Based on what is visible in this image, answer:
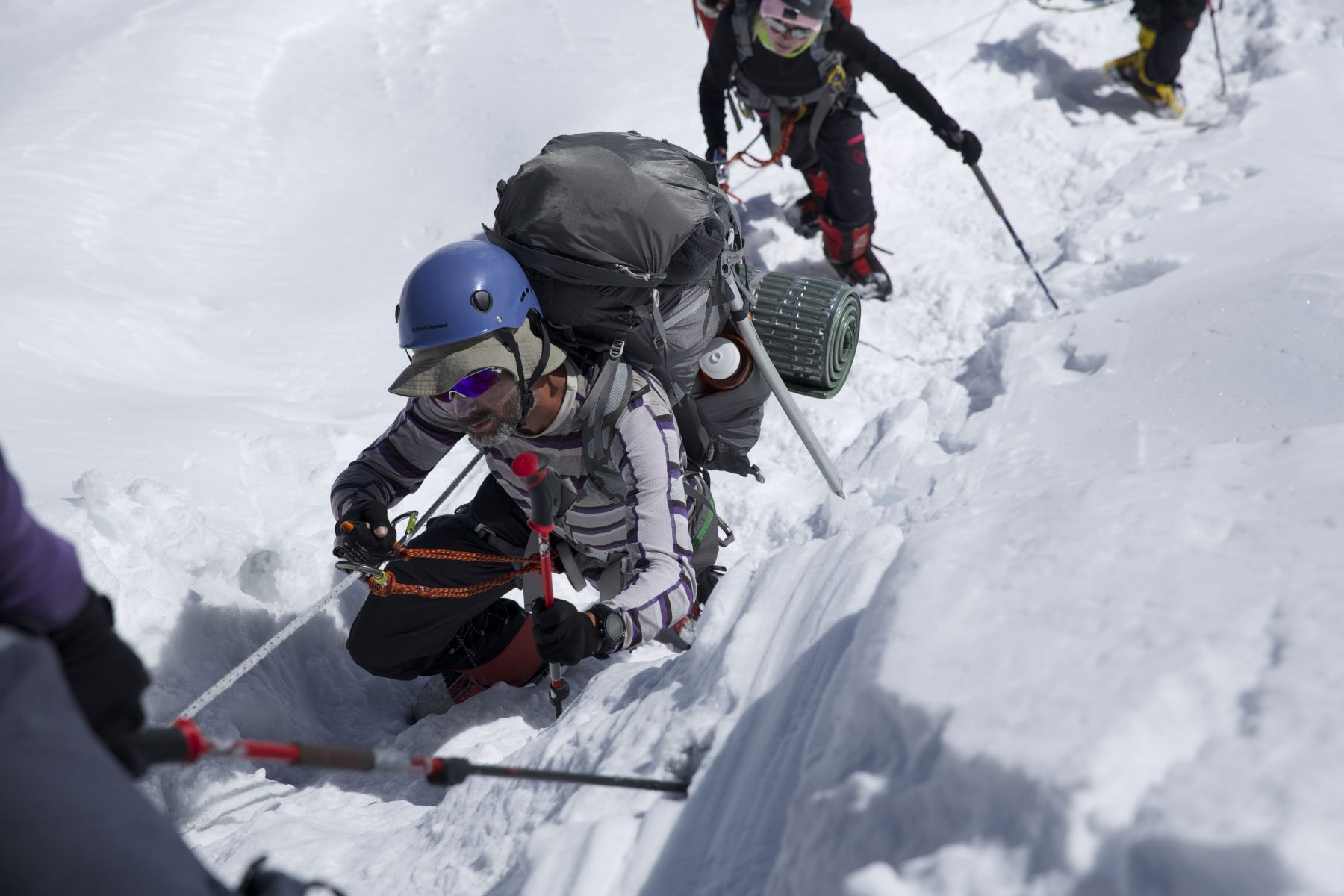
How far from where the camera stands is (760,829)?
2090mm

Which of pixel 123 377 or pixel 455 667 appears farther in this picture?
pixel 123 377

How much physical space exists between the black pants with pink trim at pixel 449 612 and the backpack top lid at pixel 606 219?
1238 mm

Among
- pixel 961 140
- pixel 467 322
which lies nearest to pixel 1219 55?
pixel 961 140

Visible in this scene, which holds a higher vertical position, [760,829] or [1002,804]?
[1002,804]

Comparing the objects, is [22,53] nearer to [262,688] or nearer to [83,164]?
[83,164]

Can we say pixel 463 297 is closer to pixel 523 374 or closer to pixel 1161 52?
pixel 523 374

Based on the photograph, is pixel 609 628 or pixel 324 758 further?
pixel 609 628

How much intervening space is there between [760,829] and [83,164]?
7.61m

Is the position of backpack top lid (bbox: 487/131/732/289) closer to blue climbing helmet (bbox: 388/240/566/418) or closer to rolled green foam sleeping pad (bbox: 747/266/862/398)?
blue climbing helmet (bbox: 388/240/566/418)

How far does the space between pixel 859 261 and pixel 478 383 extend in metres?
4.23

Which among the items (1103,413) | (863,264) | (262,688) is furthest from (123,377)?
(1103,413)

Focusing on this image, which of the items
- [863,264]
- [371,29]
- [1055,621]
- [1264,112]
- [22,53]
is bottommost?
[1264,112]

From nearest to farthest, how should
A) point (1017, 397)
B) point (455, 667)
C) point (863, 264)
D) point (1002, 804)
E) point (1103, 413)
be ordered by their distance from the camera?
point (1002, 804)
point (455, 667)
point (1103, 413)
point (1017, 397)
point (863, 264)

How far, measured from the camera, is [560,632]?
2922 millimetres
